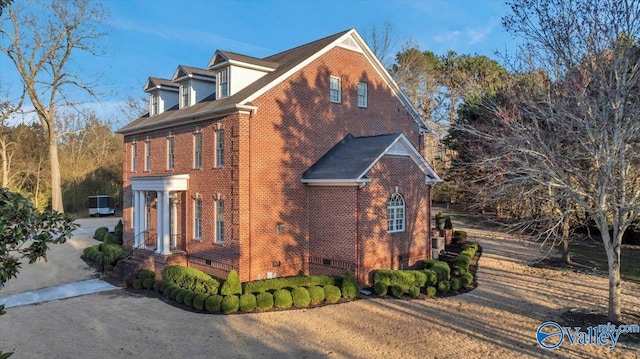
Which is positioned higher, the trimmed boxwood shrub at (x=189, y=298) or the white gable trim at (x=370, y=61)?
the white gable trim at (x=370, y=61)

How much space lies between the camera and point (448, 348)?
10250 mm

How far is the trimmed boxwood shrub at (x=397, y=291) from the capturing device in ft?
49.1

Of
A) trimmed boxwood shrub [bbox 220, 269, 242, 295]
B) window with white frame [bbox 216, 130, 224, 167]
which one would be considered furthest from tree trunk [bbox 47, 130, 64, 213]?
trimmed boxwood shrub [bbox 220, 269, 242, 295]

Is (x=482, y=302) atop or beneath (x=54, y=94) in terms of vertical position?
beneath

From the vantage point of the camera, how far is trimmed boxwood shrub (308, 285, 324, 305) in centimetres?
1412

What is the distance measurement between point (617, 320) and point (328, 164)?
11.0m

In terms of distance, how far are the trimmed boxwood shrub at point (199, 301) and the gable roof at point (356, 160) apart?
6.20 meters

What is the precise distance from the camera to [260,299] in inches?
535

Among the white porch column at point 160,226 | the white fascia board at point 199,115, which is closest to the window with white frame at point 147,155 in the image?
the white fascia board at point 199,115

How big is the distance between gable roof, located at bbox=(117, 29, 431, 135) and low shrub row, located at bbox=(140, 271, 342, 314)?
6.85 meters

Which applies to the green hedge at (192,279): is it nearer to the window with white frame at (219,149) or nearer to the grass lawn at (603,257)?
the window with white frame at (219,149)

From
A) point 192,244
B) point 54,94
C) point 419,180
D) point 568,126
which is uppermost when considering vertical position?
point 54,94

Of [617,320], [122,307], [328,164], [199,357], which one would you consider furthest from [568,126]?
[122,307]

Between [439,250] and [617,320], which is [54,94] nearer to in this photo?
[439,250]
